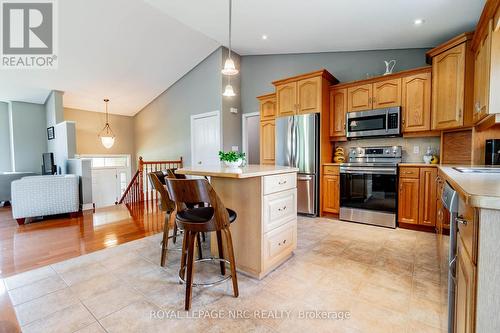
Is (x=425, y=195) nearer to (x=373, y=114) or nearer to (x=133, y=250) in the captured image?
(x=373, y=114)

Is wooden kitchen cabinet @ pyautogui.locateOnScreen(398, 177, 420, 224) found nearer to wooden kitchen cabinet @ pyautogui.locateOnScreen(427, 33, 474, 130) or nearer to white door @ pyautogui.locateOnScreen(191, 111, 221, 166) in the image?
wooden kitchen cabinet @ pyautogui.locateOnScreen(427, 33, 474, 130)

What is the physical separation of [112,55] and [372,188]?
5.24 m

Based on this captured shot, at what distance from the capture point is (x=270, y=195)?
1.97 meters

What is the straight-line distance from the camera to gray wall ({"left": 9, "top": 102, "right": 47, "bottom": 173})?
591 centimetres

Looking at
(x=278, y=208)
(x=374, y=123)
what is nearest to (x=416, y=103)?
(x=374, y=123)

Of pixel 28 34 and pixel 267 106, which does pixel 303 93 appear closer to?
pixel 267 106

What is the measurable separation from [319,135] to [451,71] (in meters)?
1.75

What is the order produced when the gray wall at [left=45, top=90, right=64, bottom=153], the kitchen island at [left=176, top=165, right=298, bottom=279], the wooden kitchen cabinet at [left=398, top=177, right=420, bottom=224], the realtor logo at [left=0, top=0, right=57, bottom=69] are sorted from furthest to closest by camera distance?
the gray wall at [left=45, top=90, right=64, bottom=153]
the realtor logo at [left=0, top=0, right=57, bottom=69]
the wooden kitchen cabinet at [left=398, top=177, right=420, bottom=224]
the kitchen island at [left=176, top=165, right=298, bottom=279]

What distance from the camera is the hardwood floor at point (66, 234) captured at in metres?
2.39

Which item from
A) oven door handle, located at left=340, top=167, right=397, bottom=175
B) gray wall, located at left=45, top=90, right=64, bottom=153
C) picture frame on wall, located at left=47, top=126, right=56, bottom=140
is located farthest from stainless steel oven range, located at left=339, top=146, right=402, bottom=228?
picture frame on wall, located at left=47, top=126, right=56, bottom=140

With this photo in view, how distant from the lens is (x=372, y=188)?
3.41 metres

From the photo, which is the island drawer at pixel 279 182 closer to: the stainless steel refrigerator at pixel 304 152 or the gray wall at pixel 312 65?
the stainless steel refrigerator at pixel 304 152

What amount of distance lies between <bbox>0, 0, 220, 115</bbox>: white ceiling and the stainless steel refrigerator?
2529mm

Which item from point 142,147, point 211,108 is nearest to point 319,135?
point 211,108
